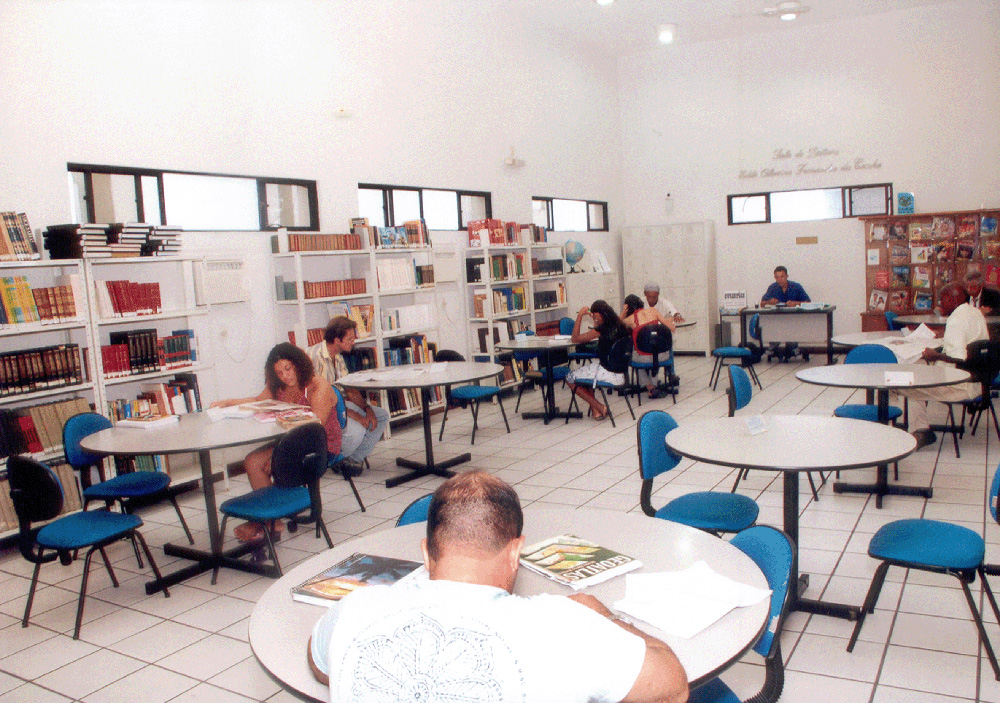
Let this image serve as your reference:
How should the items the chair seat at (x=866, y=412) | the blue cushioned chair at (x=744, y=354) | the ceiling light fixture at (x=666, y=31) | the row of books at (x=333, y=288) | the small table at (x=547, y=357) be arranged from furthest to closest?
the ceiling light fixture at (x=666, y=31), the blue cushioned chair at (x=744, y=354), the small table at (x=547, y=357), the row of books at (x=333, y=288), the chair seat at (x=866, y=412)

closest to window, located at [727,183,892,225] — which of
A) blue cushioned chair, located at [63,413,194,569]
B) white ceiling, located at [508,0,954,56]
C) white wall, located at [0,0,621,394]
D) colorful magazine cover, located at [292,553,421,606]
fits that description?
white ceiling, located at [508,0,954,56]

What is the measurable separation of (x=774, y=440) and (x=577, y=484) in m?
2.33

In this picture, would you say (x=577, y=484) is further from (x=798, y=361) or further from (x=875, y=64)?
(x=875, y=64)

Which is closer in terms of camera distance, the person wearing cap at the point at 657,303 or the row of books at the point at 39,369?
the row of books at the point at 39,369

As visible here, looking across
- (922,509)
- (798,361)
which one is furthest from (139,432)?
(798,361)

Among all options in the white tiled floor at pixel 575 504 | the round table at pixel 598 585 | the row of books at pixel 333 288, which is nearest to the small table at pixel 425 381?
the white tiled floor at pixel 575 504

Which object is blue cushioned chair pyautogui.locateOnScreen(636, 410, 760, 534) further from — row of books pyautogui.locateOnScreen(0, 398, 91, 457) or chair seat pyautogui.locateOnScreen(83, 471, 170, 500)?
row of books pyautogui.locateOnScreen(0, 398, 91, 457)

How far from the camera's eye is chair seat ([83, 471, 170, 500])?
4156 mm

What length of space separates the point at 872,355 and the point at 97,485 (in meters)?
5.18

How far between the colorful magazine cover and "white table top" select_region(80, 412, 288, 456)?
6.19ft

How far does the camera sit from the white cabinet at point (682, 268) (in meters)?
11.4

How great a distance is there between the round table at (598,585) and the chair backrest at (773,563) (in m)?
0.06

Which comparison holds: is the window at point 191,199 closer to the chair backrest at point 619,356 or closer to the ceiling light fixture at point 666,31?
the chair backrest at point 619,356

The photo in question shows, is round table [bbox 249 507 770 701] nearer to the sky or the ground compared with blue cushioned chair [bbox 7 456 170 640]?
nearer to the sky
